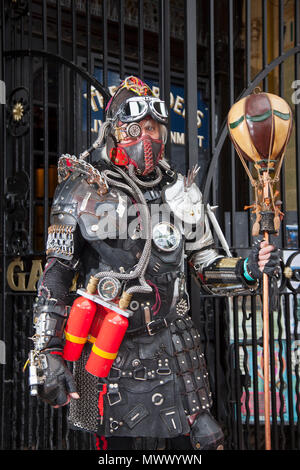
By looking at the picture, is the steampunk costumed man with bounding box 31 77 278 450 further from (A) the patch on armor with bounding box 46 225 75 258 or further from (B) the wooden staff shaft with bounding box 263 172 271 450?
(B) the wooden staff shaft with bounding box 263 172 271 450

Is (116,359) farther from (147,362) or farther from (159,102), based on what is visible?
(159,102)

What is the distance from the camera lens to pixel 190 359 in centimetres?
225

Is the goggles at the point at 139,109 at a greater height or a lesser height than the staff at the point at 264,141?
greater

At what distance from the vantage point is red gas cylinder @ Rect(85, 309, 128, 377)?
2.07 m

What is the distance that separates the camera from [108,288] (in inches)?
83.4

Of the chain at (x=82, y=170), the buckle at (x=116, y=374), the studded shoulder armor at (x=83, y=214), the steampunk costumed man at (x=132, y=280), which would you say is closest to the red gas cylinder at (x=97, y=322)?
the steampunk costumed man at (x=132, y=280)

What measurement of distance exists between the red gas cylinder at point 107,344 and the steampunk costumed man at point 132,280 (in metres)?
0.08

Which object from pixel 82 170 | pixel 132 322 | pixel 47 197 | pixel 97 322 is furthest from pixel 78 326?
pixel 47 197

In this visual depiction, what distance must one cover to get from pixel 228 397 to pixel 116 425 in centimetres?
127

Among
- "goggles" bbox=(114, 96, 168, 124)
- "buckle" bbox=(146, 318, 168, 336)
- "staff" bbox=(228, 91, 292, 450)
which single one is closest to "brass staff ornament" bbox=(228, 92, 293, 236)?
"staff" bbox=(228, 91, 292, 450)

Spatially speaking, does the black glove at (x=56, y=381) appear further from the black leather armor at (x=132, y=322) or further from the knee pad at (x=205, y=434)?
the knee pad at (x=205, y=434)

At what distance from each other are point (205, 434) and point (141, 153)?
1122 millimetres

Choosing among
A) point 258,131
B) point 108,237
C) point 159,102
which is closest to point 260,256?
point 258,131

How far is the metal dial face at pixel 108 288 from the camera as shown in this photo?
2.11 m
